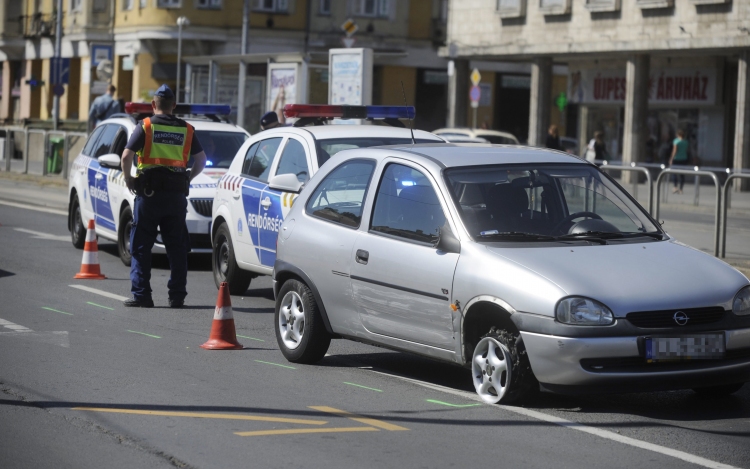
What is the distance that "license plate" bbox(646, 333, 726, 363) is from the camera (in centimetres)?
691

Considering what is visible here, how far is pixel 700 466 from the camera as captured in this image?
5.97 m

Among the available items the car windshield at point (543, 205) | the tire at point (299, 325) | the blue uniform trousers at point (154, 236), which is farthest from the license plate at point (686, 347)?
the blue uniform trousers at point (154, 236)

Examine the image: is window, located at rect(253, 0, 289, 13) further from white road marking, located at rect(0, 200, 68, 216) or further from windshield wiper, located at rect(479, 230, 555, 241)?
windshield wiper, located at rect(479, 230, 555, 241)

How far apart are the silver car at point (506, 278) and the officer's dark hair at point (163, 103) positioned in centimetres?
263

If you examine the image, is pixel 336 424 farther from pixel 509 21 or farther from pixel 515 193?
pixel 509 21

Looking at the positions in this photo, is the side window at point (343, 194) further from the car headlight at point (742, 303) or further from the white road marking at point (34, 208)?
the white road marking at point (34, 208)

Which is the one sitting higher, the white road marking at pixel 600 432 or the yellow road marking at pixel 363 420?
the white road marking at pixel 600 432

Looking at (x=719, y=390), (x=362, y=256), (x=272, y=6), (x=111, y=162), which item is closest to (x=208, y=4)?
(x=272, y=6)

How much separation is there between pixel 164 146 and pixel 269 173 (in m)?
1.10

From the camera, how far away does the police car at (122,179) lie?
14.3m

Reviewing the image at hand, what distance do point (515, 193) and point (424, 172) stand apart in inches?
23.6

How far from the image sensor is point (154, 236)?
1150 centimetres

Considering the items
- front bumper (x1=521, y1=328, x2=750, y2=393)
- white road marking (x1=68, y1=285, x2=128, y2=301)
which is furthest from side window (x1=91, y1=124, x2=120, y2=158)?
front bumper (x1=521, y1=328, x2=750, y2=393)

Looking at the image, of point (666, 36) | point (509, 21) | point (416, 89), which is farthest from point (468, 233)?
point (416, 89)
